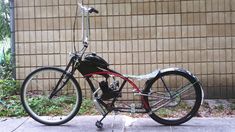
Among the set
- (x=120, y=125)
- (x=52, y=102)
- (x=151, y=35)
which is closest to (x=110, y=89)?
(x=120, y=125)

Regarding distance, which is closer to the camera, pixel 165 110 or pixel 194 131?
pixel 194 131

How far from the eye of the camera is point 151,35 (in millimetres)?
6961

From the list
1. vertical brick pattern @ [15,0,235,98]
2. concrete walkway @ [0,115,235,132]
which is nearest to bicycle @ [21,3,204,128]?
concrete walkway @ [0,115,235,132]

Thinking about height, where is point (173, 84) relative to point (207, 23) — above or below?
below

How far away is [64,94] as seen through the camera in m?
6.30

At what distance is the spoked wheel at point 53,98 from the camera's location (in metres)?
5.73

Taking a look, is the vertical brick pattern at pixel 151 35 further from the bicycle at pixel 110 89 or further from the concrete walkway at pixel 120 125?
the concrete walkway at pixel 120 125

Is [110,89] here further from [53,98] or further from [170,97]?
[53,98]

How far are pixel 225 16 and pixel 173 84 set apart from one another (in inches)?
56.2

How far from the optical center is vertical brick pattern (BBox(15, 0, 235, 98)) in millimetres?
6906

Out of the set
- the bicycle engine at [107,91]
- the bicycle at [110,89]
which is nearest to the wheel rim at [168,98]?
the bicycle at [110,89]

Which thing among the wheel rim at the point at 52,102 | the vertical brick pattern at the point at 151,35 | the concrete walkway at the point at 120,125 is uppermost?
the vertical brick pattern at the point at 151,35

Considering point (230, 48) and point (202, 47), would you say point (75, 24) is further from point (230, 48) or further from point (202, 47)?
point (230, 48)

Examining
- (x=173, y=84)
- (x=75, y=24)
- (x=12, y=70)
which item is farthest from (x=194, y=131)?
(x=12, y=70)
